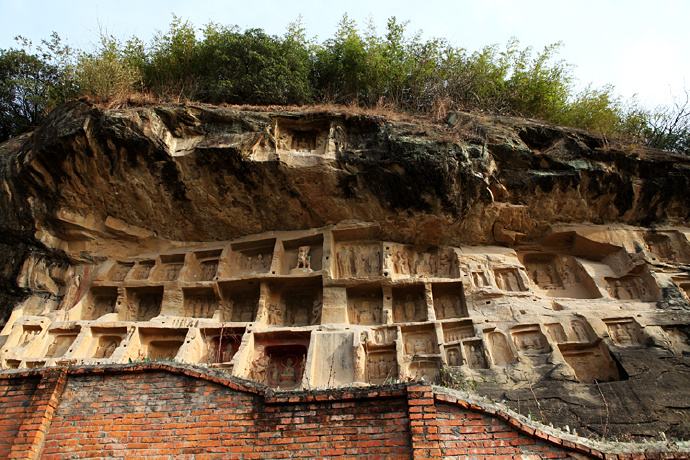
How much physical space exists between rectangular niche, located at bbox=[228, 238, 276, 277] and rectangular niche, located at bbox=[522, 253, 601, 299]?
24.4ft

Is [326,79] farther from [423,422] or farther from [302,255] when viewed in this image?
[423,422]

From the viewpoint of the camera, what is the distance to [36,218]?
1362cm

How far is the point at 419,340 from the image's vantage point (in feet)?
41.9

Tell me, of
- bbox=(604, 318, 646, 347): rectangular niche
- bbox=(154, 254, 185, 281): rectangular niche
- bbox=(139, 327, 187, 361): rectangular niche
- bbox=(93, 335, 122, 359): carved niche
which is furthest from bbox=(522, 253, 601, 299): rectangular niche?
bbox=(93, 335, 122, 359): carved niche

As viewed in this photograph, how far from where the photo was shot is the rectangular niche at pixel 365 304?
13469 millimetres

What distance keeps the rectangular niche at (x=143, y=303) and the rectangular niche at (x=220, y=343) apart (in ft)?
6.21

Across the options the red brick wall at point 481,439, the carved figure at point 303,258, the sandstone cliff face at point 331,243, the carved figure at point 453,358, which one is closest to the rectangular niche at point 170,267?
the sandstone cliff face at point 331,243

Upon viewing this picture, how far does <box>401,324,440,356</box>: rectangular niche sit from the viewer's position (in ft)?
40.8

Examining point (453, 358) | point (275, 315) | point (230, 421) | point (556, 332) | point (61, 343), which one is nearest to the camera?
point (230, 421)

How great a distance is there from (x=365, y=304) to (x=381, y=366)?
214 centimetres

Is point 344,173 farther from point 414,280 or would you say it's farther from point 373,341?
point 373,341

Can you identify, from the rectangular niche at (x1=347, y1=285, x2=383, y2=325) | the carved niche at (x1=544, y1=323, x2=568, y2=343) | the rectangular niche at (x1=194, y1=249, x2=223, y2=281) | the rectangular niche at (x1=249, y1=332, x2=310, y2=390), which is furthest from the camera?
the rectangular niche at (x1=194, y1=249, x2=223, y2=281)

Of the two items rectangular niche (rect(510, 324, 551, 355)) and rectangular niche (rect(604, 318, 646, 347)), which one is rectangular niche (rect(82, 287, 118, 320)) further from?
rectangular niche (rect(604, 318, 646, 347))

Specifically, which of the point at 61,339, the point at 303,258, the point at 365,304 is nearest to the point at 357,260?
the point at 365,304
